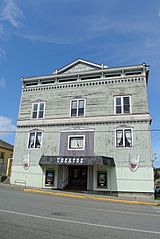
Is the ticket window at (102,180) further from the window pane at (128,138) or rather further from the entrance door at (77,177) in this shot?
the window pane at (128,138)

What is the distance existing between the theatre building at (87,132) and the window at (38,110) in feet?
0.36

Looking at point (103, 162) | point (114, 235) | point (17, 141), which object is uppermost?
point (17, 141)

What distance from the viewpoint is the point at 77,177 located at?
22.7 m

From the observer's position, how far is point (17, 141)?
2455cm

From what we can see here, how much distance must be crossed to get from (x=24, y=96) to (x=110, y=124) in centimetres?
1075

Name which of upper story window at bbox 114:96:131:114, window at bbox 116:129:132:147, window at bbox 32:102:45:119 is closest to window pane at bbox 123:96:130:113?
upper story window at bbox 114:96:131:114

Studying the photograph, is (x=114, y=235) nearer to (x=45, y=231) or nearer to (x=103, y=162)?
(x=45, y=231)

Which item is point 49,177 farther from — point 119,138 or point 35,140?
point 119,138

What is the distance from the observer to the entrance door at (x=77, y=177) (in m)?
22.1

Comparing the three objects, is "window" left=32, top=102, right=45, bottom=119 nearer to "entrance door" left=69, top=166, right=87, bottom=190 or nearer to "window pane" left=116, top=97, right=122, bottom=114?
"entrance door" left=69, top=166, right=87, bottom=190

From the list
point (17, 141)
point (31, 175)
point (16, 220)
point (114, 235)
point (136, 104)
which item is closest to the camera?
point (114, 235)

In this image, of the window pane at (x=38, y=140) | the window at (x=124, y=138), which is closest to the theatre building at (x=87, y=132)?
the window at (x=124, y=138)

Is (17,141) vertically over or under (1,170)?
over

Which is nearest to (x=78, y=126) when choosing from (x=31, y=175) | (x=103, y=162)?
(x=103, y=162)
